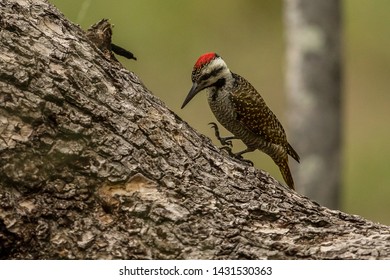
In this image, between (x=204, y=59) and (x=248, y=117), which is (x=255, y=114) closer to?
(x=248, y=117)

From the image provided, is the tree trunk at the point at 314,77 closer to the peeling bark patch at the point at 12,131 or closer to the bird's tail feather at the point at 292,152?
the bird's tail feather at the point at 292,152

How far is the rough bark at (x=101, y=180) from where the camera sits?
12.2 ft

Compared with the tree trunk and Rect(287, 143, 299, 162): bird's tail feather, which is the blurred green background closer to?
the tree trunk

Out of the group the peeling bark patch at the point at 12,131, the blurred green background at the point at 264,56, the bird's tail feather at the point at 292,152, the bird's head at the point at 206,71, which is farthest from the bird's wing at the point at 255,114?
the blurred green background at the point at 264,56

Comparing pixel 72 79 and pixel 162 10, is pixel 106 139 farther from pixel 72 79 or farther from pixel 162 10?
pixel 162 10

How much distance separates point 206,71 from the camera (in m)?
5.01

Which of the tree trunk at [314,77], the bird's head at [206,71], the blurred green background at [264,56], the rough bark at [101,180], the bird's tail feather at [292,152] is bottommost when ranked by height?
the rough bark at [101,180]

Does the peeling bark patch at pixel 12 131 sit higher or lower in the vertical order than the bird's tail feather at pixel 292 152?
lower

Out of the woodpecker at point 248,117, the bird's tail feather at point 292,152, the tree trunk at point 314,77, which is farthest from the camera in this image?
the tree trunk at point 314,77

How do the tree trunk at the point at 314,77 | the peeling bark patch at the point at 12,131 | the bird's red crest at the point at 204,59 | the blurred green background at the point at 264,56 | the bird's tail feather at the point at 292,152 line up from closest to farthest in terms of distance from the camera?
1. the peeling bark patch at the point at 12,131
2. the bird's red crest at the point at 204,59
3. the bird's tail feather at the point at 292,152
4. the tree trunk at the point at 314,77
5. the blurred green background at the point at 264,56

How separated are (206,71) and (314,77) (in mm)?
2898

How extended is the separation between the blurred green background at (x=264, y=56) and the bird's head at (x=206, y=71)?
10.4ft

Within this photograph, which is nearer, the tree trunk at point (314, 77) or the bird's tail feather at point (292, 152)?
the bird's tail feather at point (292, 152)

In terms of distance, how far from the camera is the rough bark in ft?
12.2
